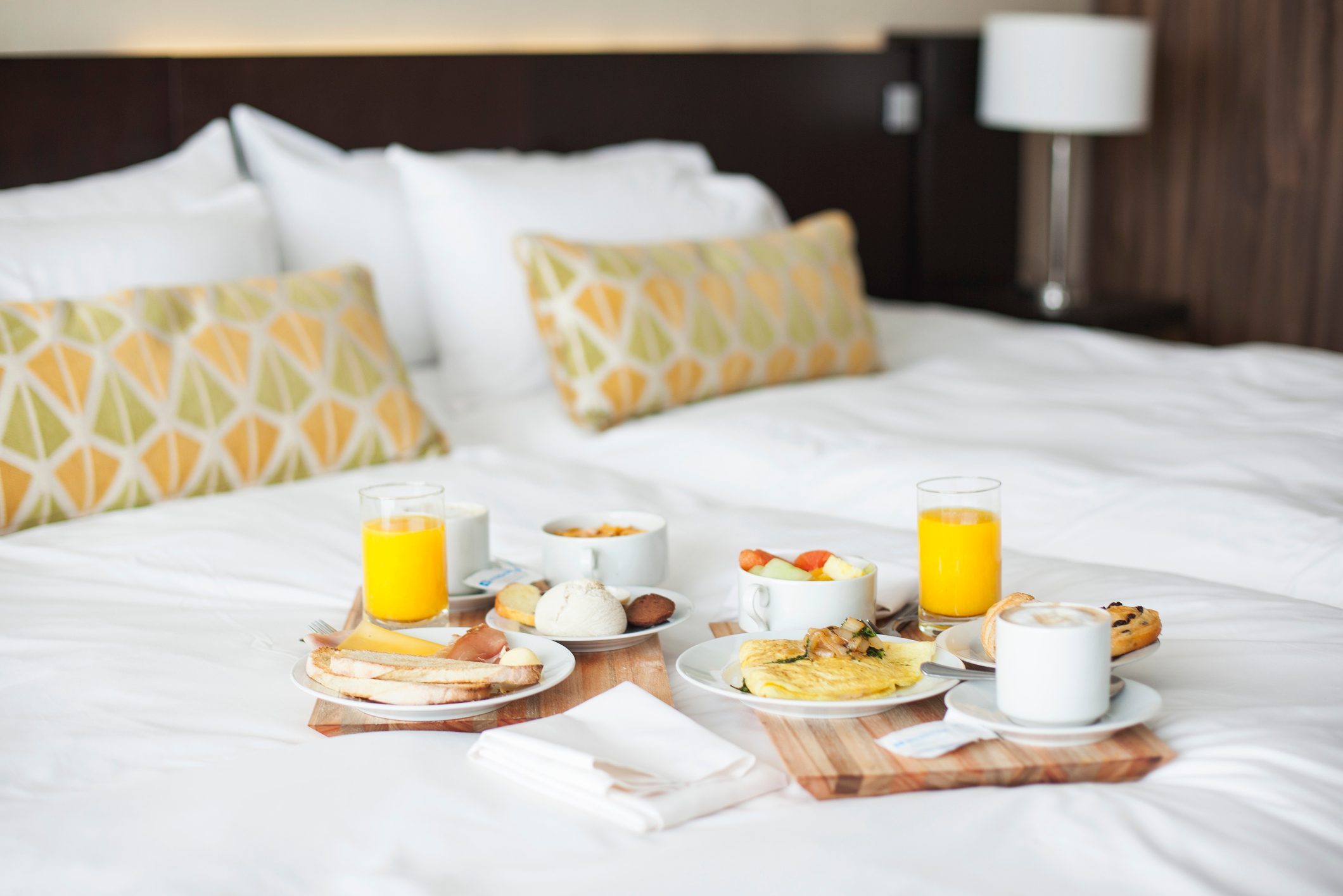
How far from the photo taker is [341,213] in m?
2.20

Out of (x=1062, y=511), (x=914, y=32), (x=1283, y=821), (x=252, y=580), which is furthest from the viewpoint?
(x=914, y=32)

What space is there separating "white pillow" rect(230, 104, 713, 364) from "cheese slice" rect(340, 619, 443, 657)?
126 centimetres

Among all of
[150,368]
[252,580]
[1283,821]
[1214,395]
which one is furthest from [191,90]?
[1283,821]

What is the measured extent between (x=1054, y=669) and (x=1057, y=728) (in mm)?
43

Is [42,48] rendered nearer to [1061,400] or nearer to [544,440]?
[544,440]

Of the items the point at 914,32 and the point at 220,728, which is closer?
the point at 220,728

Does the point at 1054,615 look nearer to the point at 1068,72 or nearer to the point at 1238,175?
the point at 1068,72

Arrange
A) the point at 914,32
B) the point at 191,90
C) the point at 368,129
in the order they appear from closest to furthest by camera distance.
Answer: the point at 191,90, the point at 368,129, the point at 914,32

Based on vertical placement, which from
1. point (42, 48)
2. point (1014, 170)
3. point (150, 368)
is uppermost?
point (42, 48)

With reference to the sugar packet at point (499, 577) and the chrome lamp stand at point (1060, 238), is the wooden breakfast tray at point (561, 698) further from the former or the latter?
the chrome lamp stand at point (1060, 238)

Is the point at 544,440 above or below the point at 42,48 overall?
below

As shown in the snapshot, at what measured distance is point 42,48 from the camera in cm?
214

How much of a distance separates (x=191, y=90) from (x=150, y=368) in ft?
2.85

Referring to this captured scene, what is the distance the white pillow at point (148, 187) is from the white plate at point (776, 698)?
1360 millimetres
